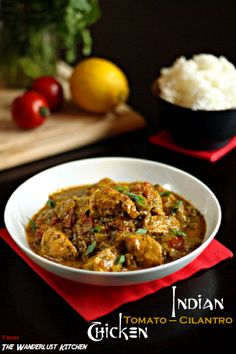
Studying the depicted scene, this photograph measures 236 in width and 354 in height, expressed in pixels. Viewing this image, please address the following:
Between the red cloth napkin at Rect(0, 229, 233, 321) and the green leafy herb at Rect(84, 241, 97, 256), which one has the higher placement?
the green leafy herb at Rect(84, 241, 97, 256)

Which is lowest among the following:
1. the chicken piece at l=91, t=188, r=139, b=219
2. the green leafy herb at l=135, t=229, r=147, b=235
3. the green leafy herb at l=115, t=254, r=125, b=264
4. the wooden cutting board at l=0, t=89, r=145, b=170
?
the wooden cutting board at l=0, t=89, r=145, b=170

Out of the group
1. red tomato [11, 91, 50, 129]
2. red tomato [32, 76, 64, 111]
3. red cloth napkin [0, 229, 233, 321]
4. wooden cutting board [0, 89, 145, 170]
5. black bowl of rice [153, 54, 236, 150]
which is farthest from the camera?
red tomato [32, 76, 64, 111]

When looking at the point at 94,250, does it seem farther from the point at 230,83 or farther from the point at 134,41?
the point at 134,41

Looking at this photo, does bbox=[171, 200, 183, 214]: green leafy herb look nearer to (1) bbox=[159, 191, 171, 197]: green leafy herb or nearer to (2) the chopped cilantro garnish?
(1) bbox=[159, 191, 171, 197]: green leafy herb

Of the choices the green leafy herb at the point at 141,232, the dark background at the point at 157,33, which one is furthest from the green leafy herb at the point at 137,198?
the dark background at the point at 157,33

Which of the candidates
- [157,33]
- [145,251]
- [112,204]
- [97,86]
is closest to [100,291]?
[145,251]

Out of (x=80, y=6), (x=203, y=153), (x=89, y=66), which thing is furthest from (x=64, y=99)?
(x=203, y=153)

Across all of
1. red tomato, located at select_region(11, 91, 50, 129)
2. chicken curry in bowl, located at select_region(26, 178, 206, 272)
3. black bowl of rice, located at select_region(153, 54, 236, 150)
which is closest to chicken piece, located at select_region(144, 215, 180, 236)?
chicken curry in bowl, located at select_region(26, 178, 206, 272)
